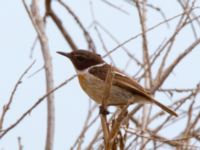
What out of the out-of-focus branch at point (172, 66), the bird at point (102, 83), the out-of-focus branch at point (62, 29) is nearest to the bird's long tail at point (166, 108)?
the bird at point (102, 83)

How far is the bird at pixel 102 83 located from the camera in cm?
367

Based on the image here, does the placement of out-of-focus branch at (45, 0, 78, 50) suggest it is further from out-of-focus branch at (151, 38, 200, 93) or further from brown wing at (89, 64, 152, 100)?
out-of-focus branch at (151, 38, 200, 93)

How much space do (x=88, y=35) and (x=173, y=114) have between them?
124cm

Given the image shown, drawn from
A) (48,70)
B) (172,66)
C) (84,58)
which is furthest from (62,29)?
(172,66)

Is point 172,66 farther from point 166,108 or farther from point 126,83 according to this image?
point 126,83

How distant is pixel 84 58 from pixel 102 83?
0.33 meters

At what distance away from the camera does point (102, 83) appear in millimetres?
3781

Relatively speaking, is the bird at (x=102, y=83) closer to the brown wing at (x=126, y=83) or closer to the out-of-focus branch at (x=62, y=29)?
the brown wing at (x=126, y=83)

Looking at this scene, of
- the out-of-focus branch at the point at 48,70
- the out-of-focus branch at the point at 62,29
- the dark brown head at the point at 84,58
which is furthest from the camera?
the out-of-focus branch at the point at 62,29

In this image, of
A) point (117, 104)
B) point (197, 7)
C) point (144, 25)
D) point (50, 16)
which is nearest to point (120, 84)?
point (117, 104)

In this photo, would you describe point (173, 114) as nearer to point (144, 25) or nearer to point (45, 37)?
point (144, 25)

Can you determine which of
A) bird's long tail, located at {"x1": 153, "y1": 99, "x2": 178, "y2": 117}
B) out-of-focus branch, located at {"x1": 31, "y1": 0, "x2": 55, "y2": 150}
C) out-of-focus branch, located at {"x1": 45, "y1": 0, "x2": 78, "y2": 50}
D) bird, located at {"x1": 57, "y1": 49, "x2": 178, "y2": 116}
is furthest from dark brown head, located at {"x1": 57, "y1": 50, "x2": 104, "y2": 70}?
out-of-focus branch, located at {"x1": 45, "y1": 0, "x2": 78, "y2": 50}

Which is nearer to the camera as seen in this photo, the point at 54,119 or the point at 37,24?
the point at 54,119

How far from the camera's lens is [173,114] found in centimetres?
348
